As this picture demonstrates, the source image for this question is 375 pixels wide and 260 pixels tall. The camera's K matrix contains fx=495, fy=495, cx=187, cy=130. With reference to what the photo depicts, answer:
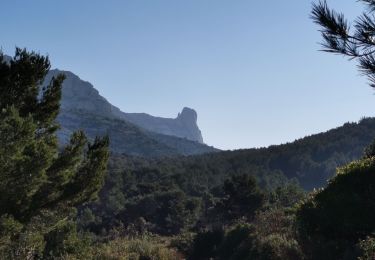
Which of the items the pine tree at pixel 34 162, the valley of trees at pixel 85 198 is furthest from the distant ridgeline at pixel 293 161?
the pine tree at pixel 34 162

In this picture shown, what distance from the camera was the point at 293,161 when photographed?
123 m

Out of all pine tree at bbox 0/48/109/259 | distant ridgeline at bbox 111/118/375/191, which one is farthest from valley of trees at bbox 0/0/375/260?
distant ridgeline at bbox 111/118/375/191

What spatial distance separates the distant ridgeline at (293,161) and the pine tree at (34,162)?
77.3 m

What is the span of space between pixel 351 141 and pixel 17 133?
11926 centimetres

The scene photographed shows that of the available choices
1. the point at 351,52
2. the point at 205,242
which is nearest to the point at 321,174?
the point at 205,242

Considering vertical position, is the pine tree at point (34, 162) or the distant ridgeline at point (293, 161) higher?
the distant ridgeline at point (293, 161)

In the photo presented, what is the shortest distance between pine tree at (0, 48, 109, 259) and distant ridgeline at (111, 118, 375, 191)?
254 feet

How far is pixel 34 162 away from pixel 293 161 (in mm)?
112536

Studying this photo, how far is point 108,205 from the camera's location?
2874 inches

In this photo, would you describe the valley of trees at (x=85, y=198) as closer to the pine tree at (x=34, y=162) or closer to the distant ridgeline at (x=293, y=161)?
the pine tree at (x=34, y=162)

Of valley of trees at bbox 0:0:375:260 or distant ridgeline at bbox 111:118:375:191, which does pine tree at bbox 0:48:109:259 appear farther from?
distant ridgeline at bbox 111:118:375:191

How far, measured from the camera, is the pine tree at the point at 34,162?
13.7 m

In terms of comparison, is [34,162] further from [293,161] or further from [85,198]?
[293,161]

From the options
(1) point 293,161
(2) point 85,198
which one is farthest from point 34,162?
(1) point 293,161
